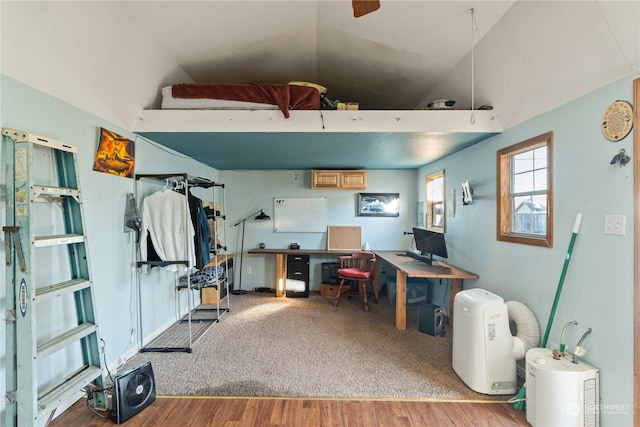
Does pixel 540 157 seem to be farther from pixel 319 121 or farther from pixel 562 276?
pixel 319 121

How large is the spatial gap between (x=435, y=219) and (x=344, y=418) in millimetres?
3178

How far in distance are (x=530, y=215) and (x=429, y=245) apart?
1.33 metres

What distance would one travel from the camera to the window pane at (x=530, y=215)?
2191mm

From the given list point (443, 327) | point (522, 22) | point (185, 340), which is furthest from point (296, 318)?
point (522, 22)

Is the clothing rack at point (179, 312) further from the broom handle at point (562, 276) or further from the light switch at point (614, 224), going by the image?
the light switch at point (614, 224)

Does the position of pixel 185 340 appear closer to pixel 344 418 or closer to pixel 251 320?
pixel 251 320

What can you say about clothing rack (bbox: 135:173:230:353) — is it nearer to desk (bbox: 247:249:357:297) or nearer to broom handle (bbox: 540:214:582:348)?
desk (bbox: 247:249:357:297)

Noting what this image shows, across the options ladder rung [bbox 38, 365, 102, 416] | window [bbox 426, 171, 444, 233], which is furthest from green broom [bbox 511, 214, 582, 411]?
ladder rung [bbox 38, 365, 102, 416]

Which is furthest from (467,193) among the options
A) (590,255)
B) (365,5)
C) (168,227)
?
(168,227)

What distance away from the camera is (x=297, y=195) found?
191 inches

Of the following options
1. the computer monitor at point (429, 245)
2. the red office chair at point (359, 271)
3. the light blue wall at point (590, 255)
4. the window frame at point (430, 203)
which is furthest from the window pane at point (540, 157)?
the red office chair at point (359, 271)

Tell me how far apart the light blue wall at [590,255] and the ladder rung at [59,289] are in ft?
10.5

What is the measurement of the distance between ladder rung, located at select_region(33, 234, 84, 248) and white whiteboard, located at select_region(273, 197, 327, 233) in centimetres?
319

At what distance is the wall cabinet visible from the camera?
462 cm
